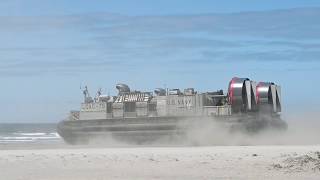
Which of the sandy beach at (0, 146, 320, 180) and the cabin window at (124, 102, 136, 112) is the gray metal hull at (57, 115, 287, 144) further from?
the sandy beach at (0, 146, 320, 180)

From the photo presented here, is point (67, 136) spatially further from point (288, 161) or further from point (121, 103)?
point (288, 161)

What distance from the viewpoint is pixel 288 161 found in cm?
1895

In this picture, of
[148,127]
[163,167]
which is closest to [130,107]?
[148,127]

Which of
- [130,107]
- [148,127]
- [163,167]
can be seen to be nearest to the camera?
[163,167]

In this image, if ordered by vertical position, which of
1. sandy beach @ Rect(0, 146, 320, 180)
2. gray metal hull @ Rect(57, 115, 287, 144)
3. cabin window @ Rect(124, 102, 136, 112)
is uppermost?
cabin window @ Rect(124, 102, 136, 112)

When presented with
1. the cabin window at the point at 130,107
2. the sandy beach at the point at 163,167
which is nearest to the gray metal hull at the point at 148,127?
the cabin window at the point at 130,107

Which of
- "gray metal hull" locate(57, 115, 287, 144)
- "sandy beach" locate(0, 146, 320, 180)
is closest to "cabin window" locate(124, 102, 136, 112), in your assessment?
"gray metal hull" locate(57, 115, 287, 144)

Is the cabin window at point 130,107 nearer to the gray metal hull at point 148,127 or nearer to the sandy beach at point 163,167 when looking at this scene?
the gray metal hull at point 148,127

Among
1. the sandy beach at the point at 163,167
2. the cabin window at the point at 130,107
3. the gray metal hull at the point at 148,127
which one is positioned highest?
the cabin window at the point at 130,107

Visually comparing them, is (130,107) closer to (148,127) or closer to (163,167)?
(148,127)

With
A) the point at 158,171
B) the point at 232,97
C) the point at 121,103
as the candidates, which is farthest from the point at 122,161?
the point at 121,103

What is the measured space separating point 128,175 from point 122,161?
3.94m

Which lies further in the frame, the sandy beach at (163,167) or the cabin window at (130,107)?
the cabin window at (130,107)

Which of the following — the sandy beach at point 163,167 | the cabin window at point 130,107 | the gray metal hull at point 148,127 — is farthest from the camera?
the cabin window at point 130,107
